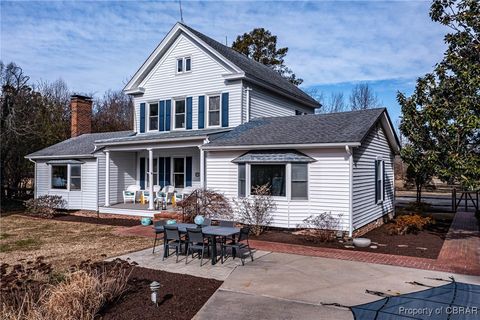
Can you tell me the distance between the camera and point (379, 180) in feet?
48.5

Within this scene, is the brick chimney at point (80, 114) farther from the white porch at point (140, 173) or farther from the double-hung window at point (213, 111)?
the double-hung window at point (213, 111)

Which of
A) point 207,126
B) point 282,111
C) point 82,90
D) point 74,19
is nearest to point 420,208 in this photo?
point 282,111

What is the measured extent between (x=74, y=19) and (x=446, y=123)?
13.4 m

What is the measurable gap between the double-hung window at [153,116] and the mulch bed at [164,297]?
12.0 meters

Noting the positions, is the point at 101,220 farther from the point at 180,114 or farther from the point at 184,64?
the point at 184,64

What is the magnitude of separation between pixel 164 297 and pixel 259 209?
6663 mm

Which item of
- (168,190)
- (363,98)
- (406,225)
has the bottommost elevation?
(406,225)

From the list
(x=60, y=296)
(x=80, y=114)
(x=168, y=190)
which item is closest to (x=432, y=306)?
(x=60, y=296)

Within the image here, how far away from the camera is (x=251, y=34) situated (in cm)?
3625

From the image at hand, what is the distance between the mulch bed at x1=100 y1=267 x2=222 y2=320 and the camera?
218 inches

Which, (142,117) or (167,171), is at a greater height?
(142,117)

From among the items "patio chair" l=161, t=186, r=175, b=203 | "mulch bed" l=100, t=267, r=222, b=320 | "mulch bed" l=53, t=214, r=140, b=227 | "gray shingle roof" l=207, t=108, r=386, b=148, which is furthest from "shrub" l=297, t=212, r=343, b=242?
"mulch bed" l=53, t=214, r=140, b=227

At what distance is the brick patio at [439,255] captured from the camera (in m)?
8.33

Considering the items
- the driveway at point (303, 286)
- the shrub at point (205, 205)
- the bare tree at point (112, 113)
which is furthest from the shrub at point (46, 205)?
the bare tree at point (112, 113)
